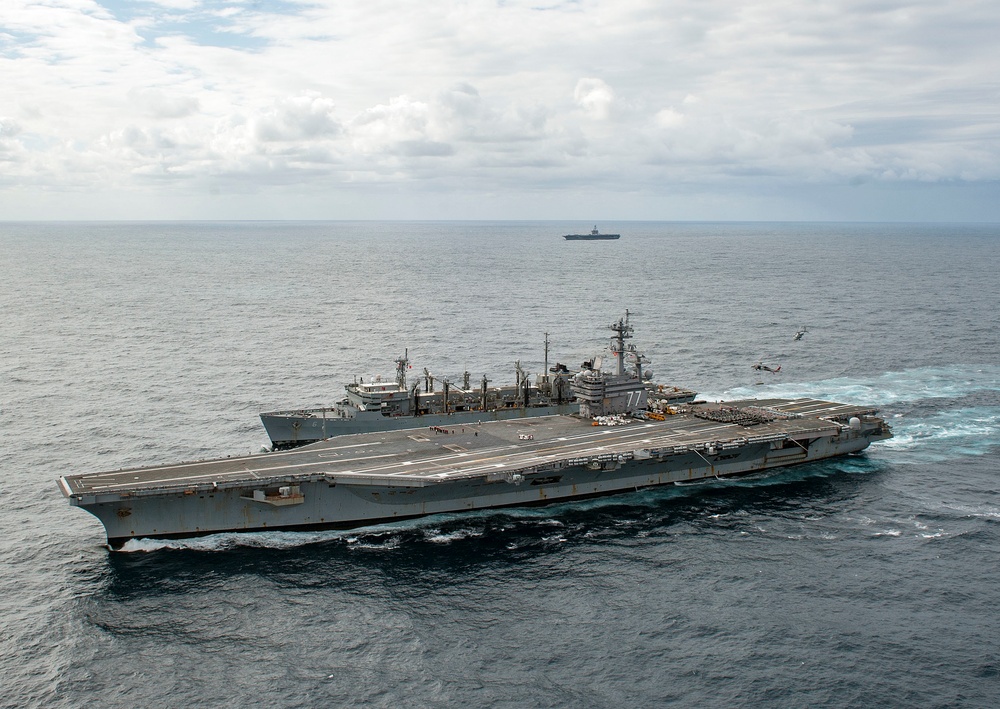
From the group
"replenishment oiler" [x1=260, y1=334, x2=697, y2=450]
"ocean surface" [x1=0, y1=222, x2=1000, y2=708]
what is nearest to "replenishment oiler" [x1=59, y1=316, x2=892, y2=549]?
"ocean surface" [x1=0, y1=222, x2=1000, y2=708]

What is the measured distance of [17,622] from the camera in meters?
31.9

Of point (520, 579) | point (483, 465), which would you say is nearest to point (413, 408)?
point (483, 465)

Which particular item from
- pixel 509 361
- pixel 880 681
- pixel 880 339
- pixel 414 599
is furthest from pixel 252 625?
pixel 880 339

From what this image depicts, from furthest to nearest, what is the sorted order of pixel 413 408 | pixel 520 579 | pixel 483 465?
pixel 413 408, pixel 483 465, pixel 520 579

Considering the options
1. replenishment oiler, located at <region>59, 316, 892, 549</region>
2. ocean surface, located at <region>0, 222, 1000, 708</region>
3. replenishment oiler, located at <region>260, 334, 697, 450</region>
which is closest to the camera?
ocean surface, located at <region>0, 222, 1000, 708</region>

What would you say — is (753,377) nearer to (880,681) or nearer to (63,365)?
(880,681)

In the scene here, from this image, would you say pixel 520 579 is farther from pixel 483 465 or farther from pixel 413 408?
pixel 413 408

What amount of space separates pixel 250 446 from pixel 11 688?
2698cm

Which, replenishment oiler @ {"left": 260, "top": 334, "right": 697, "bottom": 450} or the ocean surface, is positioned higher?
replenishment oiler @ {"left": 260, "top": 334, "right": 697, "bottom": 450}

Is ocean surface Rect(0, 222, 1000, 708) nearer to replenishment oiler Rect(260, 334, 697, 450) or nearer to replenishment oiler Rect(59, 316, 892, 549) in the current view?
replenishment oiler Rect(59, 316, 892, 549)

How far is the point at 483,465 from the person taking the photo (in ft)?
144

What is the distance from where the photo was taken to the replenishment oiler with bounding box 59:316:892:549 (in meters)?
39.3

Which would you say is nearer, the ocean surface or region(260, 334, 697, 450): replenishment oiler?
the ocean surface

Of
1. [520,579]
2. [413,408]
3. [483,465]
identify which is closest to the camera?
[520,579]
